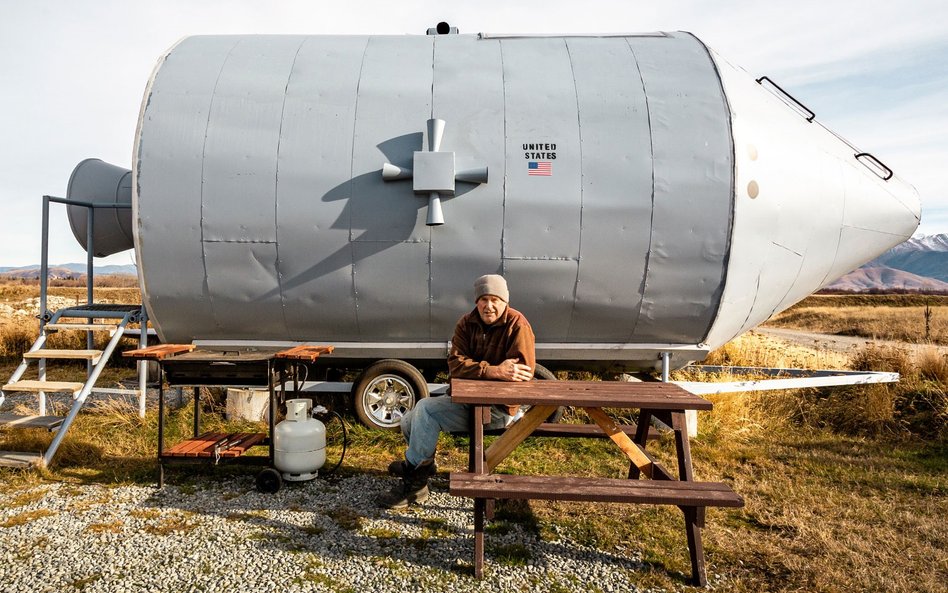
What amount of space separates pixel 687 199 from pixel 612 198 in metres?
0.72

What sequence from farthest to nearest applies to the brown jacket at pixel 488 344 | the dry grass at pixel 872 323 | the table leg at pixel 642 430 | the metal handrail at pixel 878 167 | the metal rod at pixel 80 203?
Result: the dry grass at pixel 872 323, the metal handrail at pixel 878 167, the metal rod at pixel 80 203, the table leg at pixel 642 430, the brown jacket at pixel 488 344

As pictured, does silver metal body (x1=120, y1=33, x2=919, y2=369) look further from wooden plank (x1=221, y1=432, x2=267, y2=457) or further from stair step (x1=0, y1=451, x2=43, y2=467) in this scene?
stair step (x1=0, y1=451, x2=43, y2=467)

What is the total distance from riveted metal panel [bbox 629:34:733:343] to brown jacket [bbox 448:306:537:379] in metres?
2.18

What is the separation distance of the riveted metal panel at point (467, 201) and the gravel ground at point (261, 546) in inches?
75.6

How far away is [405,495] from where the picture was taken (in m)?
4.26

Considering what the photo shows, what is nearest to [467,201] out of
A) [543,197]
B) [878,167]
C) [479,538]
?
[543,197]

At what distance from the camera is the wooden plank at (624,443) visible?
3.89m

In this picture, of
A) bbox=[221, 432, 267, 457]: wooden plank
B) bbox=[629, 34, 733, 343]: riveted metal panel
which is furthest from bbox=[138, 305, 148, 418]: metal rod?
bbox=[629, 34, 733, 343]: riveted metal panel

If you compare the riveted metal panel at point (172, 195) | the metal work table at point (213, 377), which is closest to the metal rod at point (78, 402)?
the riveted metal panel at point (172, 195)

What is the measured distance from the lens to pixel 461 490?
3305 millimetres

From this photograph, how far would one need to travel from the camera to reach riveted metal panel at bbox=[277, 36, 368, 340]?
5.55m

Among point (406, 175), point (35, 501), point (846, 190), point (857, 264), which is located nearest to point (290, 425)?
point (35, 501)

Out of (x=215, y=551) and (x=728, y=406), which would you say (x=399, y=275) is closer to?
(x=215, y=551)

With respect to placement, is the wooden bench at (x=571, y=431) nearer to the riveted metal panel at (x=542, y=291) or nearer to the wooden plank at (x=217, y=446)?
the riveted metal panel at (x=542, y=291)
